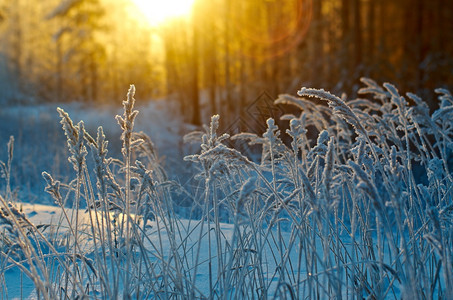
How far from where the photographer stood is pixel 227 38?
19750mm

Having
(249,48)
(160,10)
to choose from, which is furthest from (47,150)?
(160,10)

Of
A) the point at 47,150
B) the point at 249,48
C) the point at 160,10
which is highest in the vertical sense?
the point at 160,10

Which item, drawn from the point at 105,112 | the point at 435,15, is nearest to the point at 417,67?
the point at 435,15

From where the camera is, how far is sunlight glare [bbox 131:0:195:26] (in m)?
23.9

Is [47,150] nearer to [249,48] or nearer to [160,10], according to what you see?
[249,48]

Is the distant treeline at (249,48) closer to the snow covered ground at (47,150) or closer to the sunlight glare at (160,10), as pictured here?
the sunlight glare at (160,10)

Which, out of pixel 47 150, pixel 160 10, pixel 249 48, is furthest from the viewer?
pixel 160 10

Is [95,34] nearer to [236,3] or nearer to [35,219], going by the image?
[236,3]

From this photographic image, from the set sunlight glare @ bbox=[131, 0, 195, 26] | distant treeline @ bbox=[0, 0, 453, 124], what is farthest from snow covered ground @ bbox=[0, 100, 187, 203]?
sunlight glare @ bbox=[131, 0, 195, 26]

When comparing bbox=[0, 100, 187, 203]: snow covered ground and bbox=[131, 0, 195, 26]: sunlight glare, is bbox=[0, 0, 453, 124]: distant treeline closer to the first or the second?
bbox=[131, 0, 195, 26]: sunlight glare

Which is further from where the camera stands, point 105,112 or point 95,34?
point 95,34

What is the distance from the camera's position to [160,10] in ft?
85.0

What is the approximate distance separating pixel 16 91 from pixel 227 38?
95.7 ft

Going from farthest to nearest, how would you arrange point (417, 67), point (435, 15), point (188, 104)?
point (188, 104) → point (435, 15) → point (417, 67)
